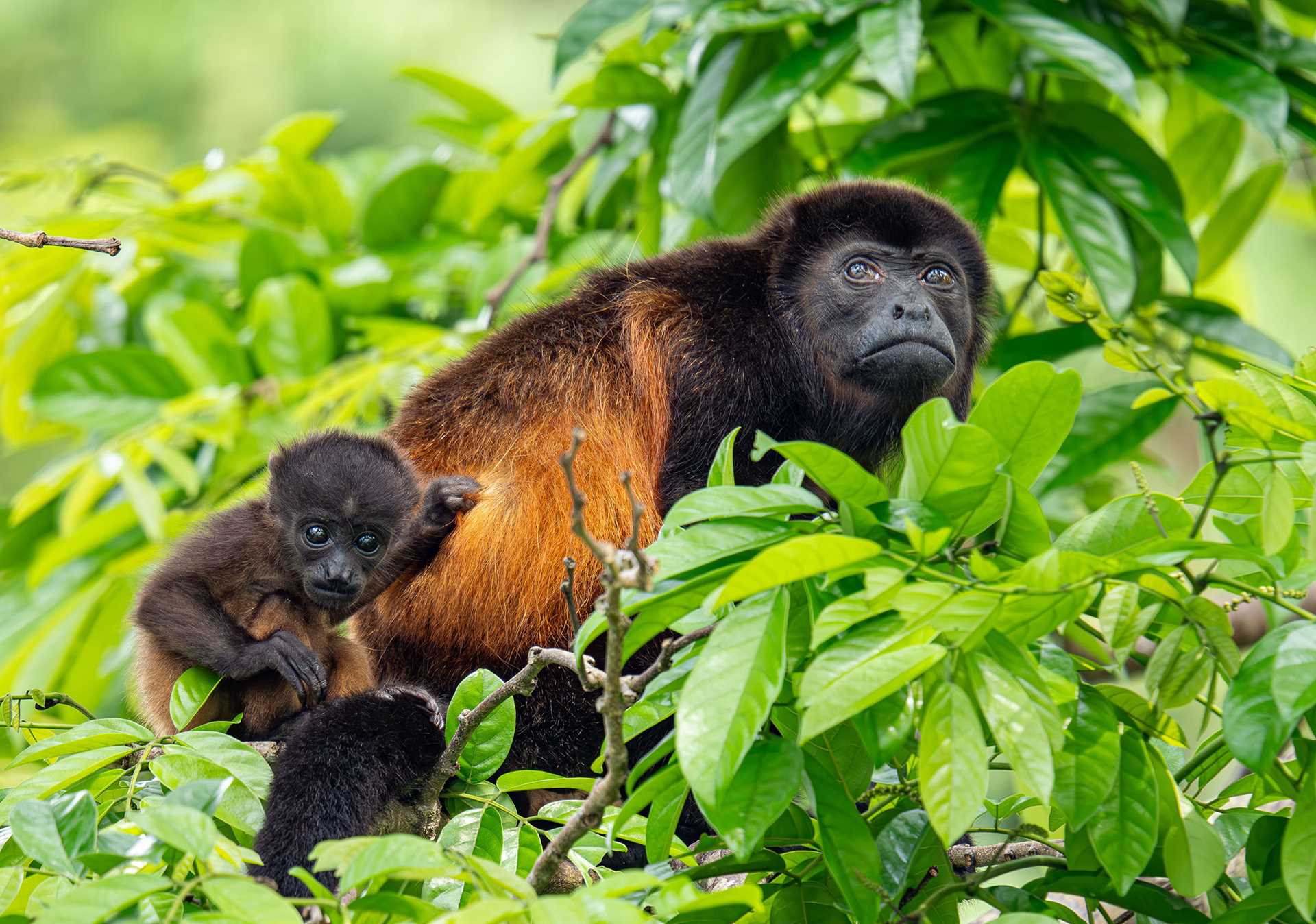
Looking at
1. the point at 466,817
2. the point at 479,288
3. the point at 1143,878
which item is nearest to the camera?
the point at 466,817

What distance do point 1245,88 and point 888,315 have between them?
40.6 inches

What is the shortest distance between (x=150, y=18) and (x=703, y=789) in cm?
995

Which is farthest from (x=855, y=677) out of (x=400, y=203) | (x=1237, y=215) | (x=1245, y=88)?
(x=400, y=203)

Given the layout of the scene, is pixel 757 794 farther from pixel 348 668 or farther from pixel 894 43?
pixel 894 43

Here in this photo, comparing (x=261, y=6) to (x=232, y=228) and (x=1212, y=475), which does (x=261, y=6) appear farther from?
(x=1212, y=475)

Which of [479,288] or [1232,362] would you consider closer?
[1232,362]

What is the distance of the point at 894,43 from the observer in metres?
2.51

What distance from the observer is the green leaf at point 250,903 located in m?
1.06

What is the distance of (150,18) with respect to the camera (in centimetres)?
945

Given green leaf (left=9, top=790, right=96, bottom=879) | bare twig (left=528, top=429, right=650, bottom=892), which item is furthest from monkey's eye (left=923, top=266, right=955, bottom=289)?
green leaf (left=9, top=790, right=96, bottom=879)

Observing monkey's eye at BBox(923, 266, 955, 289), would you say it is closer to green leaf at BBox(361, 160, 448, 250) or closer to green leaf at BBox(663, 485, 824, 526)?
green leaf at BBox(663, 485, 824, 526)

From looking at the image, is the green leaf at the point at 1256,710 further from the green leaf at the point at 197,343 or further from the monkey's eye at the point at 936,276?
the green leaf at the point at 197,343

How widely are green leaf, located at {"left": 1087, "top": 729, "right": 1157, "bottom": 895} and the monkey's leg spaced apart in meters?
1.29

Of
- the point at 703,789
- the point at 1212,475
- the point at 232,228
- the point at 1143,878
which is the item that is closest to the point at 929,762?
the point at 703,789
